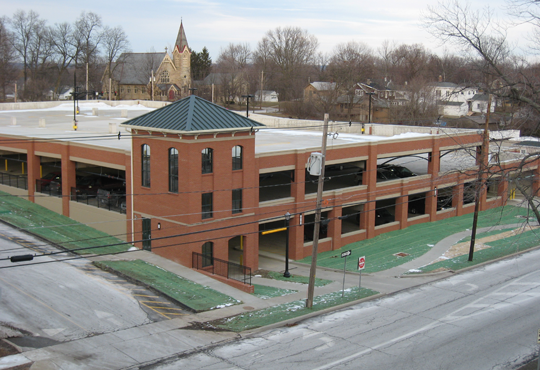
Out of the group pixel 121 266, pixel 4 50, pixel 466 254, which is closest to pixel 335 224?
pixel 466 254

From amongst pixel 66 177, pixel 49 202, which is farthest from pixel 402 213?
pixel 49 202

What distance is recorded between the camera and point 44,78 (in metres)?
113

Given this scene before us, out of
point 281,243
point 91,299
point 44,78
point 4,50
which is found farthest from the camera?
point 44,78

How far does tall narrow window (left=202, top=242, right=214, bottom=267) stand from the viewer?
27844 mm

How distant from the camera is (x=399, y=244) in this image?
36688 millimetres

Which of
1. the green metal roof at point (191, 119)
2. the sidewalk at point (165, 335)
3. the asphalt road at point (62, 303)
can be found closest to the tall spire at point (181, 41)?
the green metal roof at point (191, 119)

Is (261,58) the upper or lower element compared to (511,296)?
upper

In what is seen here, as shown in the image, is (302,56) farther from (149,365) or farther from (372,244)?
(149,365)

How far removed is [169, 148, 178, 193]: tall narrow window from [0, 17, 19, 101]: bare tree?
86.6m

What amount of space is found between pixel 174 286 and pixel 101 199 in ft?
39.7

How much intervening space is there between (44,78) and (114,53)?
15.4 metres

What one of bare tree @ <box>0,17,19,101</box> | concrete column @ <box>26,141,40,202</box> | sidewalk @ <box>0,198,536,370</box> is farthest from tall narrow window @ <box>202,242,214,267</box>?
bare tree @ <box>0,17,19,101</box>

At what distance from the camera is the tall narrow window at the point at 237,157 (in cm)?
2916

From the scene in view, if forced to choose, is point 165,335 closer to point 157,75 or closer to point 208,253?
point 208,253
